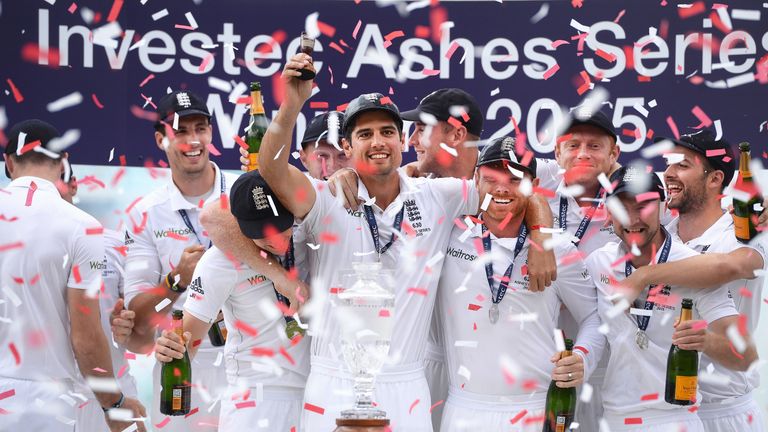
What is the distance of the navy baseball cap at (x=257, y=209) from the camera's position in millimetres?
4316

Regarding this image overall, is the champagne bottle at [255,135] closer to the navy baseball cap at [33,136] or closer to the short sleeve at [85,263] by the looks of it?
the short sleeve at [85,263]

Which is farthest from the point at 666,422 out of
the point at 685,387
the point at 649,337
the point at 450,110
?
the point at 450,110

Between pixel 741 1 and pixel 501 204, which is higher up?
pixel 741 1

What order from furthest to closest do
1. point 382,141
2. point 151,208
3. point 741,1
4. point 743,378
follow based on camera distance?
point 741,1 → point 151,208 → point 743,378 → point 382,141


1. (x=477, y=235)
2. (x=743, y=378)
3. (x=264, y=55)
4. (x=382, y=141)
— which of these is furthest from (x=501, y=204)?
(x=264, y=55)

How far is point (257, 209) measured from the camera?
14.1 feet

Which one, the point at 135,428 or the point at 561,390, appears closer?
the point at 561,390

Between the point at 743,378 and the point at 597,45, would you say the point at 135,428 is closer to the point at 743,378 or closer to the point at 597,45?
the point at 743,378

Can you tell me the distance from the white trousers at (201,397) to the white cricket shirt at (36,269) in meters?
0.60

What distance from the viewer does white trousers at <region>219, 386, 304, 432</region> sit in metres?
4.82

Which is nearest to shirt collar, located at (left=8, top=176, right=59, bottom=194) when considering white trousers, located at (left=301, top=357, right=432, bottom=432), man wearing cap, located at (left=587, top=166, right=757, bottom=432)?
white trousers, located at (left=301, top=357, right=432, bottom=432)

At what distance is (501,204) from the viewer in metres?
4.77

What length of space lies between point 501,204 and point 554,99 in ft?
6.65

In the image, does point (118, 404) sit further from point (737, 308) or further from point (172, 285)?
point (737, 308)
